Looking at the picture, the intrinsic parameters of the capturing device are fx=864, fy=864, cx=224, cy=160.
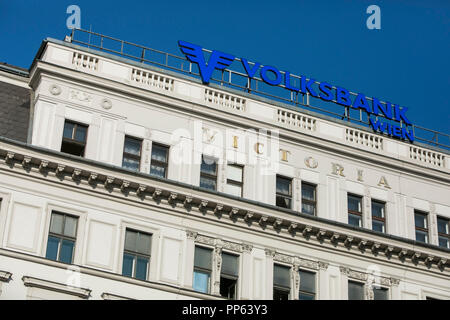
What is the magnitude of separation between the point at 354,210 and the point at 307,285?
493 cm

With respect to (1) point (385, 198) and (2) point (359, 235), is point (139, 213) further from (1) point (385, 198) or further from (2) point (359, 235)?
(1) point (385, 198)

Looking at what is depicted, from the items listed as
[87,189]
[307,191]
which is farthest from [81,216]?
[307,191]

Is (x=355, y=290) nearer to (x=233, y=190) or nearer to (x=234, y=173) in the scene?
(x=233, y=190)

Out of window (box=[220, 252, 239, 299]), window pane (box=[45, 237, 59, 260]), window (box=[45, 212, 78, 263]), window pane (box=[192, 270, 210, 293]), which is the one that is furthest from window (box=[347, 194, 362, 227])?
window pane (box=[45, 237, 59, 260])

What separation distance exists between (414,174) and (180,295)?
1490 centimetres

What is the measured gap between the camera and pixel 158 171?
3716cm

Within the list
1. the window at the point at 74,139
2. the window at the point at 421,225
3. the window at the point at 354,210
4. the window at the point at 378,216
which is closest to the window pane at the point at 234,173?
the window at the point at 354,210

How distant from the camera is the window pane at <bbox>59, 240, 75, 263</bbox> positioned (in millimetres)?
33541

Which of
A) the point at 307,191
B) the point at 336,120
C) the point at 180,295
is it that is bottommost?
the point at 180,295

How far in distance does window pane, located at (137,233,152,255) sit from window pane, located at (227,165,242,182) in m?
5.09

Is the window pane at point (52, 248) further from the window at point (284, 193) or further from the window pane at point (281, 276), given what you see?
the window at point (284, 193)

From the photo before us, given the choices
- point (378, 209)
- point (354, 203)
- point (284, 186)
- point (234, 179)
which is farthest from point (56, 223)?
point (378, 209)

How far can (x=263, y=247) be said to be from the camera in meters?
37.3
